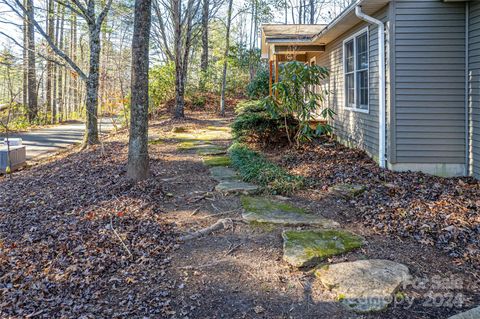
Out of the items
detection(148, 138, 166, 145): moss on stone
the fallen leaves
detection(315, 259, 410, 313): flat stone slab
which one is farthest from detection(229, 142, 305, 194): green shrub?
detection(148, 138, 166, 145): moss on stone

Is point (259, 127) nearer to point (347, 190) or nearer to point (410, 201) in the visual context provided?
point (347, 190)

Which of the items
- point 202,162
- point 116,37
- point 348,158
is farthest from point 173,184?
point 116,37

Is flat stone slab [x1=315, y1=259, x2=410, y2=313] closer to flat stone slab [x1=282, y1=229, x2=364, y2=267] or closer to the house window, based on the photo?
flat stone slab [x1=282, y1=229, x2=364, y2=267]

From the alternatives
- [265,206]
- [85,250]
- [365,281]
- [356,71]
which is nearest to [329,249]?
[365,281]

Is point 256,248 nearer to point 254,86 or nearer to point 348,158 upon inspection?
point 348,158

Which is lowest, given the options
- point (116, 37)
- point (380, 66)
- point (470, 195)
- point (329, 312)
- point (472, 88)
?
point (329, 312)

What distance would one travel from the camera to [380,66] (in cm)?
630

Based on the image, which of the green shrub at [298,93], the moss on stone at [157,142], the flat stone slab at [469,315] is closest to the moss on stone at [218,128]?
the moss on stone at [157,142]

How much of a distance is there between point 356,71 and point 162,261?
242 inches

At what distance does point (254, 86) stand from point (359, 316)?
43.0 feet

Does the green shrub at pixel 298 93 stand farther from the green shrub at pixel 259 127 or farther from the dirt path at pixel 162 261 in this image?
the dirt path at pixel 162 261

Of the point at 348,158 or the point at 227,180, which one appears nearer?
the point at 227,180

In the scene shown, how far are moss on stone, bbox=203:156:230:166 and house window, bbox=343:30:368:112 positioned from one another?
279 centimetres

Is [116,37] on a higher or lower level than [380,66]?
higher
